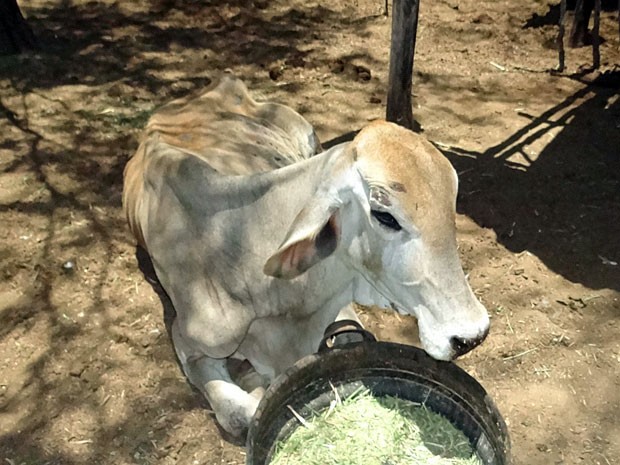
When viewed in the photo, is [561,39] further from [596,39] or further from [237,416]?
[237,416]

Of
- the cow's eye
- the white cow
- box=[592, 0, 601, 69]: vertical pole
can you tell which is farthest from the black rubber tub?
box=[592, 0, 601, 69]: vertical pole

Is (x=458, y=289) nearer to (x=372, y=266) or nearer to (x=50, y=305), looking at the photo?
(x=372, y=266)

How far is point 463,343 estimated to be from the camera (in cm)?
260

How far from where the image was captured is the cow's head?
2.58 m

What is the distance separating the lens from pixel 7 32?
6633mm

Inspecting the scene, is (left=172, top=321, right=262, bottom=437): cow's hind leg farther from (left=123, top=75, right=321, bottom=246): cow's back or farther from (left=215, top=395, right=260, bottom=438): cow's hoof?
(left=123, top=75, right=321, bottom=246): cow's back

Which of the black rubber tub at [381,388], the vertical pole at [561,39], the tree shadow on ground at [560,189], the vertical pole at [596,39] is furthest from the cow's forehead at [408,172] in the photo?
the vertical pole at [596,39]

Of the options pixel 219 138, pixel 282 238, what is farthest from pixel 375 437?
pixel 219 138

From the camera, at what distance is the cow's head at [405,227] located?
102 inches

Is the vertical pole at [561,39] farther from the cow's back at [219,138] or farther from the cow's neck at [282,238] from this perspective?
the cow's neck at [282,238]

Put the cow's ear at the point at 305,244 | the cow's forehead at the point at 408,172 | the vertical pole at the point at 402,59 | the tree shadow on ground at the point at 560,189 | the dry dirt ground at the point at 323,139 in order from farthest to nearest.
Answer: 1. the vertical pole at the point at 402,59
2. the tree shadow on ground at the point at 560,189
3. the dry dirt ground at the point at 323,139
4. the cow's ear at the point at 305,244
5. the cow's forehead at the point at 408,172

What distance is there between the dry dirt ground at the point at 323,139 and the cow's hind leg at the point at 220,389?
0.19 metres

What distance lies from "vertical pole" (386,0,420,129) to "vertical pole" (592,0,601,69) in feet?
6.24

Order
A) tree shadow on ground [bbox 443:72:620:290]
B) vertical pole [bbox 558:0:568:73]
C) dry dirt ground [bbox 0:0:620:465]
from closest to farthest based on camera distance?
1. dry dirt ground [bbox 0:0:620:465]
2. tree shadow on ground [bbox 443:72:620:290]
3. vertical pole [bbox 558:0:568:73]
